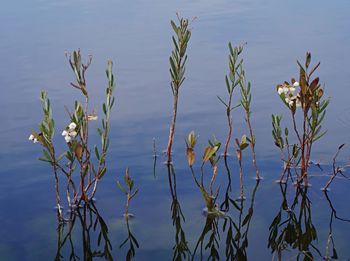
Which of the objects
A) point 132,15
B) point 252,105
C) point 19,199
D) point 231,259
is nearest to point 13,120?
point 19,199

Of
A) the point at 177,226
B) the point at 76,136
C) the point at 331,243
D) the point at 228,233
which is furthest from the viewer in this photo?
the point at 76,136

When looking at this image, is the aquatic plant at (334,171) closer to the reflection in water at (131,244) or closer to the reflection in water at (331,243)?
the reflection in water at (331,243)

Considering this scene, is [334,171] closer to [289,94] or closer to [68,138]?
[289,94]

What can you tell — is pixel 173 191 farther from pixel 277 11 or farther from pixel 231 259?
pixel 277 11

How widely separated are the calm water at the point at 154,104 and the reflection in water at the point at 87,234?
10 millimetres

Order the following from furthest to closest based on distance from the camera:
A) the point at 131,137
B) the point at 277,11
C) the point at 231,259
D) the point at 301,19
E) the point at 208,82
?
1. the point at 277,11
2. the point at 301,19
3. the point at 208,82
4. the point at 131,137
5. the point at 231,259

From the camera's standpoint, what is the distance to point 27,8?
9992mm

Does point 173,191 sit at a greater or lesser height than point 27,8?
lesser

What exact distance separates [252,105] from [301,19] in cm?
315

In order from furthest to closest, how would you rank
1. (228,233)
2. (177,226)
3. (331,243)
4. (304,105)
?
(304,105), (177,226), (228,233), (331,243)

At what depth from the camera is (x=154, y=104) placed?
5.95 metres

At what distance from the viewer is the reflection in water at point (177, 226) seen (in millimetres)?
3646

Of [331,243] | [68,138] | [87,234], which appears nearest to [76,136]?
[68,138]

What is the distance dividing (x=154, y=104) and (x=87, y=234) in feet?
7.31
